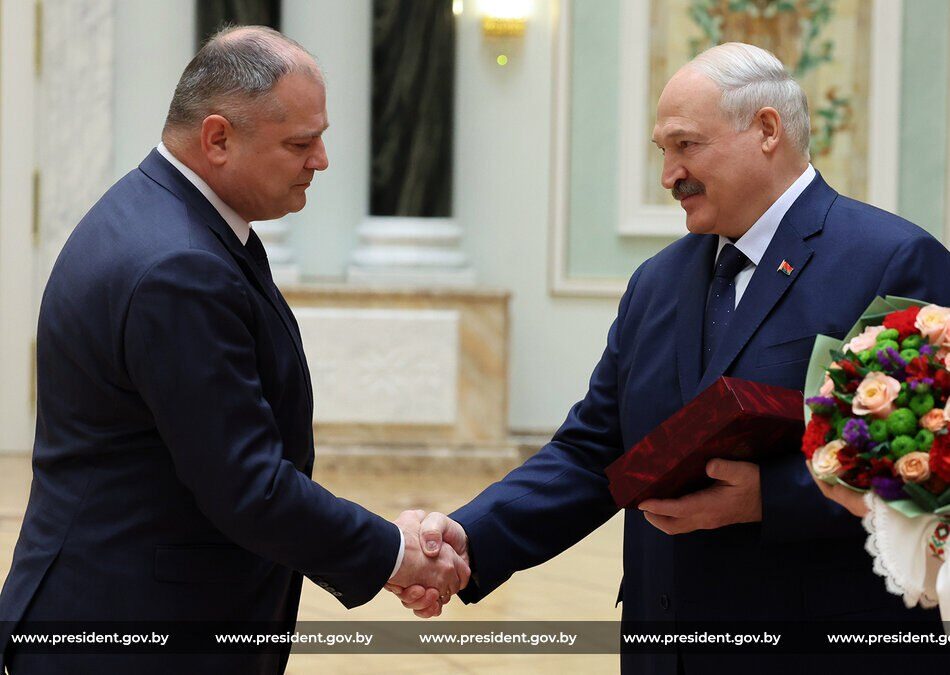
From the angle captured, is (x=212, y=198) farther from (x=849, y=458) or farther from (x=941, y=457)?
(x=941, y=457)

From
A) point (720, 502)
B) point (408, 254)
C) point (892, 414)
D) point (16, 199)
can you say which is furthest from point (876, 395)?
point (16, 199)

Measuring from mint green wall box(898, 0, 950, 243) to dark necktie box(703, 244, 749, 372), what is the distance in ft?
22.3

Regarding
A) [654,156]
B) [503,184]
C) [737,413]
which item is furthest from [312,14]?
[737,413]

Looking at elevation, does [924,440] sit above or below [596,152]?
below

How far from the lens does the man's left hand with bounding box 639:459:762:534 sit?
243 cm

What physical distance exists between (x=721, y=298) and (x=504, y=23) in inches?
253

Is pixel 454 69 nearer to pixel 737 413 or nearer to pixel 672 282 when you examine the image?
pixel 672 282

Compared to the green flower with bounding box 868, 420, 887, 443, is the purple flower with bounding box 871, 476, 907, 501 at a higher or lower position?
lower

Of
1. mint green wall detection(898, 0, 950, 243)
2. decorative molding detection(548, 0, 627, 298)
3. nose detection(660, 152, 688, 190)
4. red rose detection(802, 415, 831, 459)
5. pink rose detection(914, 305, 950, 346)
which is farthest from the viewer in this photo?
mint green wall detection(898, 0, 950, 243)

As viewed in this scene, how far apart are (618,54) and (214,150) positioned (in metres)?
6.77

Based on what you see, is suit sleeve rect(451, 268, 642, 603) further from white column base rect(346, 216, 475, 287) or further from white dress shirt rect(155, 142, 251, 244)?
white column base rect(346, 216, 475, 287)

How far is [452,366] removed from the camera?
8.29m

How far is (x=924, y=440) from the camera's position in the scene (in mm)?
1835

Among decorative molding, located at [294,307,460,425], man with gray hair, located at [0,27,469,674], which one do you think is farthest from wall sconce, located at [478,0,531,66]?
man with gray hair, located at [0,27,469,674]
